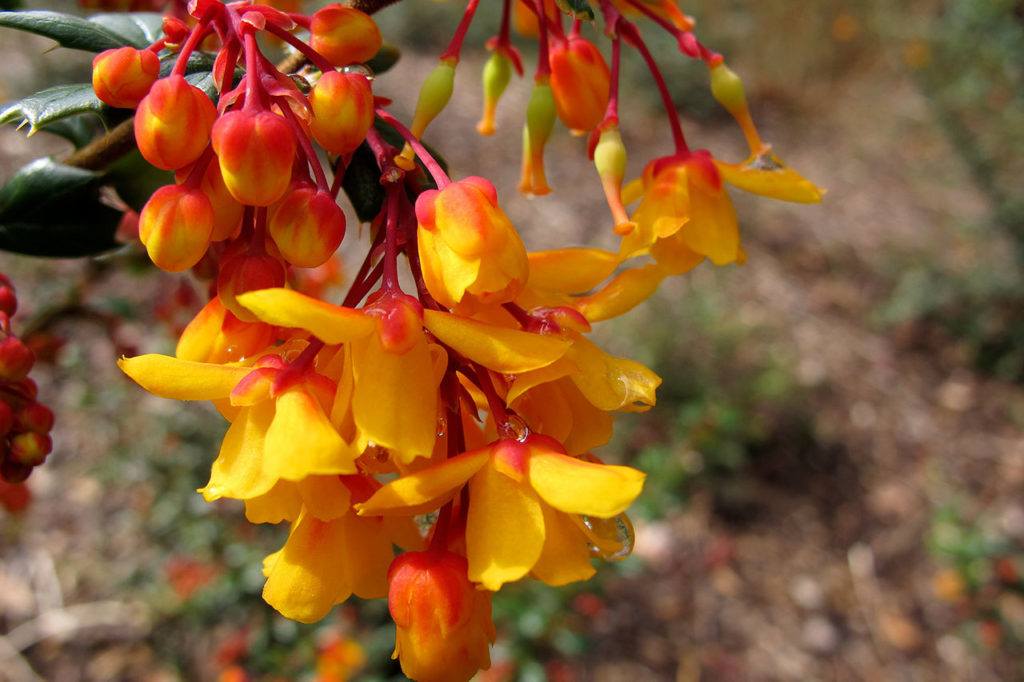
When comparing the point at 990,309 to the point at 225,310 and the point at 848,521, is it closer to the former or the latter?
the point at 848,521

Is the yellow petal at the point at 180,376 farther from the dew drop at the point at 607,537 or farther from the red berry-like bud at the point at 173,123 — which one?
the dew drop at the point at 607,537

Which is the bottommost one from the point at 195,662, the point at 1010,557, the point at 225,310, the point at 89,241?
the point at 195,662

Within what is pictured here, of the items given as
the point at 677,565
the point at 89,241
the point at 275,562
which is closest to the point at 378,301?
the point at 275,562

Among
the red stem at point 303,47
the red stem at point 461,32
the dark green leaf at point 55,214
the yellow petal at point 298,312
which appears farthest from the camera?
the dark green leaf at point 55,214

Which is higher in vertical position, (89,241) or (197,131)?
(197,131)

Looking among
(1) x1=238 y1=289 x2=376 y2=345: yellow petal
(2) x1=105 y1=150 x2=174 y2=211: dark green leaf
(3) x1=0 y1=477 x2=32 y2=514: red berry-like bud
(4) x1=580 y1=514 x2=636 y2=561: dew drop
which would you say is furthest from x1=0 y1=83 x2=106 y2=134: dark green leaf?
(3) x1=0 y1=477 x2=32 y2=514: red berry-like bud

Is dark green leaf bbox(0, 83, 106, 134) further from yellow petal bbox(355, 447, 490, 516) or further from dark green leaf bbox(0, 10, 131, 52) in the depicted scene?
yellow petal bbox(355, 447, 490, 516)

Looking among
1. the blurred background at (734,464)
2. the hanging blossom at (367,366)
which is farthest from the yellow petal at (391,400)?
the blurred background at (734,464)
